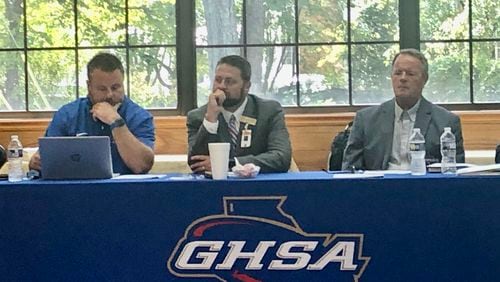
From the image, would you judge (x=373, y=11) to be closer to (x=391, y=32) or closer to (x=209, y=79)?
(x=391, y=32)

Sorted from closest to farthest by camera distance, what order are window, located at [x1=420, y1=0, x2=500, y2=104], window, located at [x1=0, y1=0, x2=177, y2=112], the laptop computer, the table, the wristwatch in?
1. the table
2. the laptop computer
3. the wristwatch
4. window, located at [x1=420, y1=0, x2=500, y2=104]
5. window, located at [x1=0, y1=0, x2=177, y2=112]

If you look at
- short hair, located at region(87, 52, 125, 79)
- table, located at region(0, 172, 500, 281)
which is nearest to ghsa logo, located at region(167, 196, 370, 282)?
table, located at region(0, 172, 500, 281)

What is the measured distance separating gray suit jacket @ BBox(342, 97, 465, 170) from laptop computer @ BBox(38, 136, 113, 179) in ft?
4.22

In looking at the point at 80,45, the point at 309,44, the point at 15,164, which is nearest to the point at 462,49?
the point at 309,44

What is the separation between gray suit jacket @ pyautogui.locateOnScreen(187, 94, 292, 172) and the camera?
344 cm

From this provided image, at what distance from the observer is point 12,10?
4816 millimetres

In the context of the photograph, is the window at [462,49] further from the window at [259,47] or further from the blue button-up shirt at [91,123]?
the blue button-up shirt at [91,123]

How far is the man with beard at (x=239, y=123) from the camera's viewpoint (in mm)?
3492

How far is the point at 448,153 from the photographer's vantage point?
3.10 meters

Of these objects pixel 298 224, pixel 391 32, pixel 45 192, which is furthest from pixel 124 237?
pixel 391 32

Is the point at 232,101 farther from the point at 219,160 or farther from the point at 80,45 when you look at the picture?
the point at 80,45

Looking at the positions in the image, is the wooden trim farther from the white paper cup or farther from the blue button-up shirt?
the white paper cup

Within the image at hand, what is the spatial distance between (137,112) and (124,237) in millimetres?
988

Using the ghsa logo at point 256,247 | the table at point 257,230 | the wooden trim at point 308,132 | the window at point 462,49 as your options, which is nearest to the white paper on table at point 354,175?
the table at point 257,230
